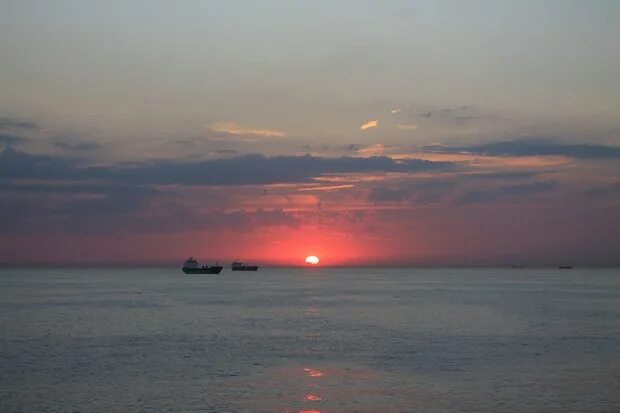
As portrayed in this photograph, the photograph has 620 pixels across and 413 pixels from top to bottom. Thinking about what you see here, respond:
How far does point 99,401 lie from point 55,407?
2.55 m

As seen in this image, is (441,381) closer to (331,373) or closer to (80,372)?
(331,373)

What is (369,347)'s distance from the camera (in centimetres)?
6569

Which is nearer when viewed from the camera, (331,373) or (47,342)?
(331,373)

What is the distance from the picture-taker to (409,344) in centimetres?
6775

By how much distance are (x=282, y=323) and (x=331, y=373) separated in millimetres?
41817

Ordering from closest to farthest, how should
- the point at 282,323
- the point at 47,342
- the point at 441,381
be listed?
the point at 441,381 < the point at 47,342 < the point at 282,323

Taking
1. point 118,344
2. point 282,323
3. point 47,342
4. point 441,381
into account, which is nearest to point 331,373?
point 441,381

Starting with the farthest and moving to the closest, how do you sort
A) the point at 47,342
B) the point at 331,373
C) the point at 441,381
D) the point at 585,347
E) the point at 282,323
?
the point at 282,323
the point at 47,342
the point at 585,347
the point at 331,373
the point at 441,381

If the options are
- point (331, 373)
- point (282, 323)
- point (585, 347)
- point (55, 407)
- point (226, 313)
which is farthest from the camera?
point (226, 313)

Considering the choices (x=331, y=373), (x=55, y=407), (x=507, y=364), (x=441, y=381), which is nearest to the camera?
(x=55, y=407)

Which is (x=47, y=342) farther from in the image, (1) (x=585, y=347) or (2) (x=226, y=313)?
(1) (x=585, y=347)

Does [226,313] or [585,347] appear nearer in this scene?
[585,347]

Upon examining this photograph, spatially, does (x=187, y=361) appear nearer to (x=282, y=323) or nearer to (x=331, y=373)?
(x=331, y=373)

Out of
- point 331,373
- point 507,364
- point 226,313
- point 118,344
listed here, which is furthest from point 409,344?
point 226,313
